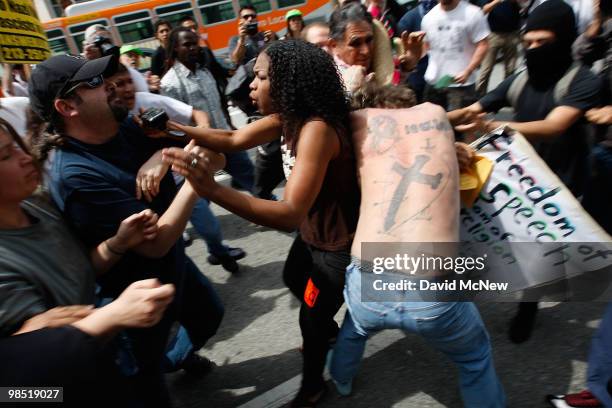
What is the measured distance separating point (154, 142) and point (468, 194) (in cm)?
146

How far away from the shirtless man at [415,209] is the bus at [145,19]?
39.5 ft

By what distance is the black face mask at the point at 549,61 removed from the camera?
2.22 metres

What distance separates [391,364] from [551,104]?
5.34 ft

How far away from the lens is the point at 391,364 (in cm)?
234

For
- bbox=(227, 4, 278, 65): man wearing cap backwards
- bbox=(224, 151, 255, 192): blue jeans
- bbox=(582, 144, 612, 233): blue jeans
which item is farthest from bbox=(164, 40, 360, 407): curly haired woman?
bbox=(227, 4, 278, 65): man wearing cap backwards

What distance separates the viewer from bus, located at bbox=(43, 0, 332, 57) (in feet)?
41.2

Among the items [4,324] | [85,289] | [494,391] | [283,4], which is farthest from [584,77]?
[283,4]

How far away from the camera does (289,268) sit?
2.27m

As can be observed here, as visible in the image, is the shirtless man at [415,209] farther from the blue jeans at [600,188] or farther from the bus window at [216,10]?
the bus window at [216,10]

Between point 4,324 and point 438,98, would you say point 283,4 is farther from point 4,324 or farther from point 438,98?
point 4,324

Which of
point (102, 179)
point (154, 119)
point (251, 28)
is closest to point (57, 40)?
point (251, 28)

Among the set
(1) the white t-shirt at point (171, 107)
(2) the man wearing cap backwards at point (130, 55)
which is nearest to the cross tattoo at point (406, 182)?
(1) the white t-shirt at point (171, 107)

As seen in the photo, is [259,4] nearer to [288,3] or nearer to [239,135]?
[288,3]

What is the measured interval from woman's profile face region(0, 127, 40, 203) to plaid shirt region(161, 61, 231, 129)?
8.55 feet
